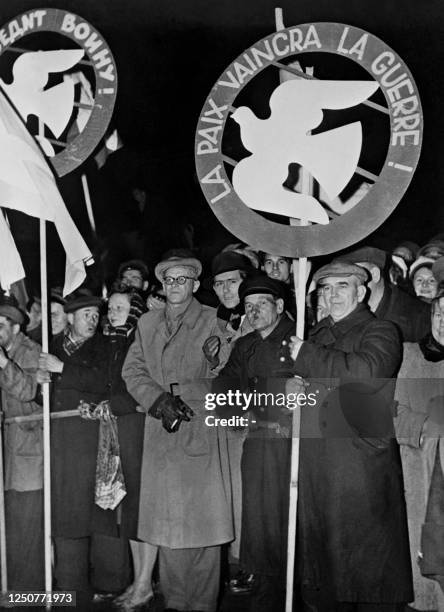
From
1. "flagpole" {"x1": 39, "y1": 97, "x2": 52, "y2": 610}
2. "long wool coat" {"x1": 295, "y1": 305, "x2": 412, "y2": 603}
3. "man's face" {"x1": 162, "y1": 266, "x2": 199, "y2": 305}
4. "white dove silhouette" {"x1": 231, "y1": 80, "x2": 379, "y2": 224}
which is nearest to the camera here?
"long wool coat" {"x1": 295, "y1": 305, "x2": 412, "y2": 603}

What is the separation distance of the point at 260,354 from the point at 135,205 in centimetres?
87

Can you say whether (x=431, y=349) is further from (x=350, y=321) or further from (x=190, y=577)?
(x=190, y=577)

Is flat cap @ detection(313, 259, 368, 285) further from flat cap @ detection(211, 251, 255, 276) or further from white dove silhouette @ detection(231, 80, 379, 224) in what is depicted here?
flat cap @ detection(211, 251, 255, 276)

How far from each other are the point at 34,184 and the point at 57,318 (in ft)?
2.06

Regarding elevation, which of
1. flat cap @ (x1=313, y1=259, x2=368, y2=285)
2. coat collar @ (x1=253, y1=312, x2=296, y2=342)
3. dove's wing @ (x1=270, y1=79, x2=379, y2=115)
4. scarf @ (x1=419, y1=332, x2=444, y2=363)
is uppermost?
dove's wing @ (x1=270, y1=79, x2=379, y2=115)

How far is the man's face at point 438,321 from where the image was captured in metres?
2.97

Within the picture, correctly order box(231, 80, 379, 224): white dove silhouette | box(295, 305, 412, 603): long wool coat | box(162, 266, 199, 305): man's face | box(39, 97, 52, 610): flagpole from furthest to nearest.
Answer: box(39, 97, 52, 610): flagpole, box(162, 266, 199, 305): man's face, box(231, 80, 379, 224): white dove silhouette, box(295, 305, 412, 603): long wool coat

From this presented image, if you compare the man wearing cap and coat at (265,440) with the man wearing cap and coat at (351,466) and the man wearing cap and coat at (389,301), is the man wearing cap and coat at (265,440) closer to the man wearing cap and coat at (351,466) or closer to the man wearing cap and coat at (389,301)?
the man wearing cap and coat at (351,466)

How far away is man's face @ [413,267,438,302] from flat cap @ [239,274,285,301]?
0.56 m

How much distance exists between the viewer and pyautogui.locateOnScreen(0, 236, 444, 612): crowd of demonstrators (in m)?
2.98

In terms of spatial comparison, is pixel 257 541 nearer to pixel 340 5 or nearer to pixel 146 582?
pixel 146 582

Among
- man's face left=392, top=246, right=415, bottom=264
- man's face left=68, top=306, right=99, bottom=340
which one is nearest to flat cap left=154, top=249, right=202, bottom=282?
man's face left=68, top=306, right=99, bottom=340

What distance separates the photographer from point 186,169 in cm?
321

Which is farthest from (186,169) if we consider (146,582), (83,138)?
(146,582)
